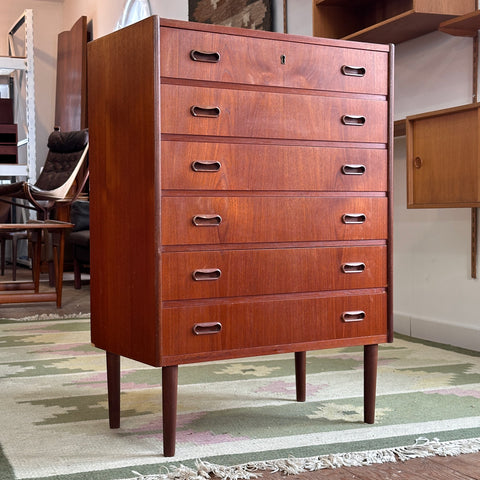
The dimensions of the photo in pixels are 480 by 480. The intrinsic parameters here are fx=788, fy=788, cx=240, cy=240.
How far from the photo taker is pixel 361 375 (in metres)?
3.00

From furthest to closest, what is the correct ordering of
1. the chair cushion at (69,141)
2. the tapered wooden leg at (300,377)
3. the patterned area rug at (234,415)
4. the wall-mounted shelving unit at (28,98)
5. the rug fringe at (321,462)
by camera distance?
1. the wall-mounted shelving unit at (28,98)
2. the chair cushion at (69,141)
3. the tapered wooden leg at (300,377)
4. the patterned area rug at (234,415)
5. the rug fringe at (321,462)

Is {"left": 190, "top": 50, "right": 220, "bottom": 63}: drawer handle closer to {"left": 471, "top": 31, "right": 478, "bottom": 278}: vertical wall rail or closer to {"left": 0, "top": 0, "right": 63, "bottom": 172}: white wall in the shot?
{"left": 471, "top": 31, "right": 478, "bottom": 278}: vertical wall rail

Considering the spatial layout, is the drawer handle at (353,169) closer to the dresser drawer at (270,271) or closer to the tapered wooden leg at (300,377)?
the dresser drawer at (270,271)

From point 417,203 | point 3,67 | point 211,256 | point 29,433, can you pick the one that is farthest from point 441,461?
point 3,67

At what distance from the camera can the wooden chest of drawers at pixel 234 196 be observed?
79.4 inches

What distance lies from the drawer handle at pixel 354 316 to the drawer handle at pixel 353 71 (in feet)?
2.28

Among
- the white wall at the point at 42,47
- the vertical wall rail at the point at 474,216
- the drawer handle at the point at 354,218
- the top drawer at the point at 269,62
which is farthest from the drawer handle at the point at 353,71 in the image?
the white wall at the point at 42,47

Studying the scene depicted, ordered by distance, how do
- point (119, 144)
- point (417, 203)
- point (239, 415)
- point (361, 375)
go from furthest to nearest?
1. point (417, 203)
2. point (361, 375)
3. point (239, 415)
4. point (119, 144)

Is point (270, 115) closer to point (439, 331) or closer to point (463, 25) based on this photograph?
point (463, 25)

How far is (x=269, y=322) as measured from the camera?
2184 millimetres

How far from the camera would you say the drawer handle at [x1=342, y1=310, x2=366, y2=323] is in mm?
2312

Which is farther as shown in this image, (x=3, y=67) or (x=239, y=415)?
(x=3, y=67)

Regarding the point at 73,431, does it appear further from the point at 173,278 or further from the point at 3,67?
the point at 3,67

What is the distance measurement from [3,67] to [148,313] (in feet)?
22.9
